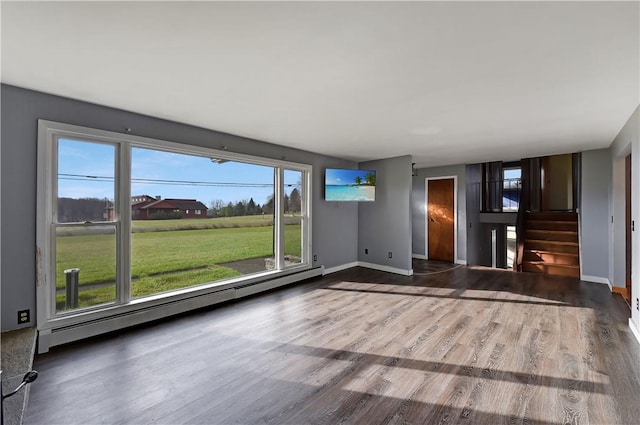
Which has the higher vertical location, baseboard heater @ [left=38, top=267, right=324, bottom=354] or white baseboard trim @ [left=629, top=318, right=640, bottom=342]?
baseboard heater @ [left=38, top=267, right=324, bottom=354]

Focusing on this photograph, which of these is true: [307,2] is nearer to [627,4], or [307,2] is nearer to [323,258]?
[627,4]

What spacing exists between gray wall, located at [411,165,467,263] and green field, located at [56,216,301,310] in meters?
3.78

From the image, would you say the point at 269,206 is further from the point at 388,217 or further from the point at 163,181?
the point at 388,217

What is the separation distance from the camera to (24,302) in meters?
2.58

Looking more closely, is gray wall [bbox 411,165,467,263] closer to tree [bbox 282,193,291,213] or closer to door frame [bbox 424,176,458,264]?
door frame [bbox 424,176,458,264]

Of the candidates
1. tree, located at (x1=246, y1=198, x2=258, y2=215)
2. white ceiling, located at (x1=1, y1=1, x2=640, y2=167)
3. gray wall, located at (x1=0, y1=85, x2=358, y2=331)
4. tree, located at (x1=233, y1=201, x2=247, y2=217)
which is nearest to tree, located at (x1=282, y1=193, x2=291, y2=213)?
tree, located at (x1=246, y1=198, x2=258, y2=215)

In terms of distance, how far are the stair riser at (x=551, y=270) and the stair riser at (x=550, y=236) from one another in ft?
2.62

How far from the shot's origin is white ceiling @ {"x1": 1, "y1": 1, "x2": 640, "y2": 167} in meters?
1.56

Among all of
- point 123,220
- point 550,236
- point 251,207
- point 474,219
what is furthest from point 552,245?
point 123,220

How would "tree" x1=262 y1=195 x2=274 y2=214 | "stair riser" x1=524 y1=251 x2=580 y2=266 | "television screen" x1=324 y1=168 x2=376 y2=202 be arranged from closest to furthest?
"tree" x1=262 y1=195 x2=274 y2=214, "television screen" x1=324 y1=168 x2=376 y2=202, "stair riser" x1=524 y1=251 x2=580 y2=266

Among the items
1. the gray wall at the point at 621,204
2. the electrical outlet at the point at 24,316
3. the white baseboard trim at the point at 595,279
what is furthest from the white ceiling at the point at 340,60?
the white baseboard trim at the point at 595,279

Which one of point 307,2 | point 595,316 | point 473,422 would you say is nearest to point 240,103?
point 307,2

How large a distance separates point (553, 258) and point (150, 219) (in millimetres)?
7609

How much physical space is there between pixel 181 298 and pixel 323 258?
280 cm
